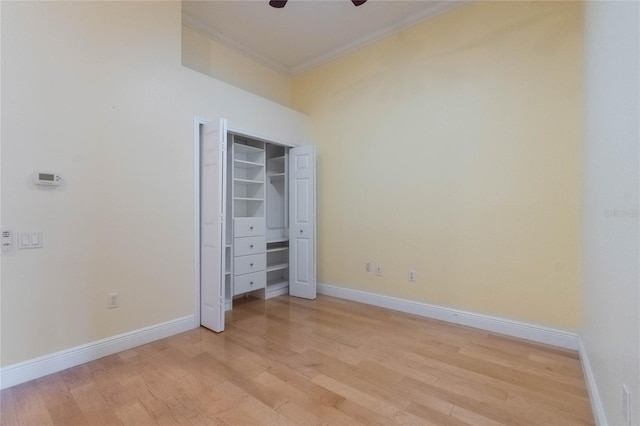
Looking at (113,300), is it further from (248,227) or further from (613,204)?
(613,204)

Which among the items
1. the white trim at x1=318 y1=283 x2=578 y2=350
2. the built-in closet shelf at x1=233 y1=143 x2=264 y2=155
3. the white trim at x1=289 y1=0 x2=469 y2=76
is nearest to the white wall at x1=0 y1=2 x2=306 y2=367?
the built-in closet shelf at x1=233 y1=143 x2=264 y2=155

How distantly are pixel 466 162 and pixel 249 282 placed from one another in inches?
116

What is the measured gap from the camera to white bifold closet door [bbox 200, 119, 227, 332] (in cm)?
282

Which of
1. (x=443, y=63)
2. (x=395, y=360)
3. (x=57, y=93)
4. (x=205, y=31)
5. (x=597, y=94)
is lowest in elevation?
(x=395, y=360)

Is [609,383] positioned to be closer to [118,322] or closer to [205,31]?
[118,322]

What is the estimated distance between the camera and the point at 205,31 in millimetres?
3617

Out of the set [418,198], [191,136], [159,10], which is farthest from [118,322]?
[418,198]

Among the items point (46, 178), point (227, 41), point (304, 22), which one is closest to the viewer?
point (46, 178)

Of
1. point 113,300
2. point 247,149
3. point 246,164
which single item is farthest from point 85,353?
point 247,149

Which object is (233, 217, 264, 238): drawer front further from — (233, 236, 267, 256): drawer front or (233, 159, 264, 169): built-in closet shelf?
(233, 159, 264, 169): built-in closet shelf

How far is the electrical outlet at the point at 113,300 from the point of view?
2.39 m

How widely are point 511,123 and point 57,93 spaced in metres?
3.84

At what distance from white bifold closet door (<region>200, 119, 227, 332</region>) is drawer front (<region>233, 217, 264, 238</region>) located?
619 mm

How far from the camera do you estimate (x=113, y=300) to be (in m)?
2.41
